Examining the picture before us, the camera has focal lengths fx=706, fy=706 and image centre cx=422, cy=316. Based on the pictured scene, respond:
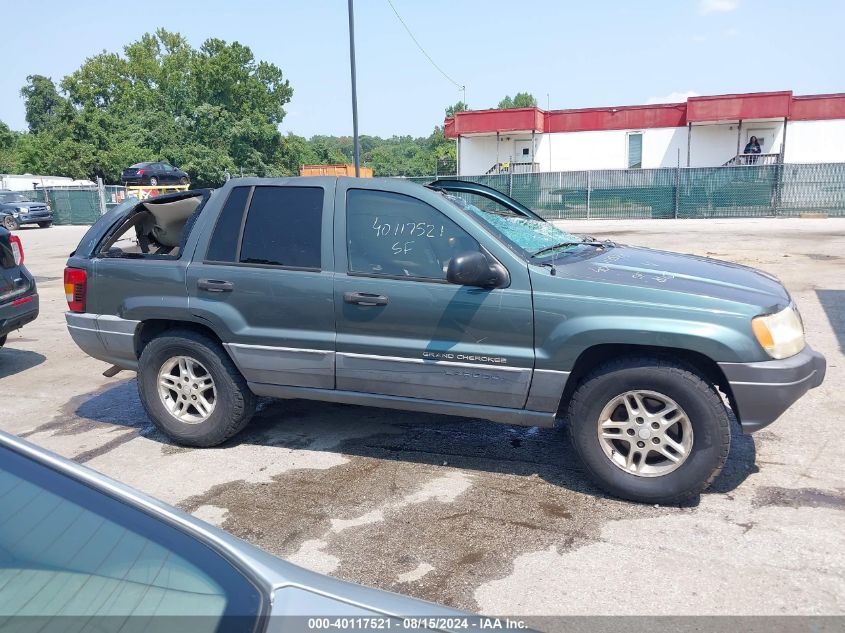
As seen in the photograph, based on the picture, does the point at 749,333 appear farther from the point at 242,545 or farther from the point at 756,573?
the point at 242,545

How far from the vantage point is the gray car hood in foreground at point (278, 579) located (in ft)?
5.23

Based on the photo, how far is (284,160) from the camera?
59.9m

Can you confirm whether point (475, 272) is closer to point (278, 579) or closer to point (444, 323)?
point (444, 323)

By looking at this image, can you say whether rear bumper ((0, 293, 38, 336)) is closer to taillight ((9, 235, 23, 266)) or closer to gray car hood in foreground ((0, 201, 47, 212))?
taillight ((9, 235, 23, 266))

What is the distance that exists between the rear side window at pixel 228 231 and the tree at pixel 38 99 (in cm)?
11095

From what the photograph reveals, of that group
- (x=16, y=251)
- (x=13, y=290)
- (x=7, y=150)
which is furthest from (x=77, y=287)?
(x=7, y=150)

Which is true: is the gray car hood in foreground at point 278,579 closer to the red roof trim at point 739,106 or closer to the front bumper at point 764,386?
the front bumper at point 764,386

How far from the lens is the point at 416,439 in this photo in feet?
16.5

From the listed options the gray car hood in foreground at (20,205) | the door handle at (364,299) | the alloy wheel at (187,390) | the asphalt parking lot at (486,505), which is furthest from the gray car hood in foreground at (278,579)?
the gray car hood in foreground at (20,205)

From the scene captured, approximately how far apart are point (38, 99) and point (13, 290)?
364ft

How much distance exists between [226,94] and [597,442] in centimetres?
5824

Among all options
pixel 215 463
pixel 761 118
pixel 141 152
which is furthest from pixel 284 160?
pixel 215 463

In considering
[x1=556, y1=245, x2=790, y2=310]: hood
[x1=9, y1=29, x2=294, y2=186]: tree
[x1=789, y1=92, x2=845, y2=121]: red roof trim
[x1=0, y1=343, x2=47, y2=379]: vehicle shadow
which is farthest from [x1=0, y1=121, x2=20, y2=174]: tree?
[x1=556, y1=245, x2=790, y2=310]: hood

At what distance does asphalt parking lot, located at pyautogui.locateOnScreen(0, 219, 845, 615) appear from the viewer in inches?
124
